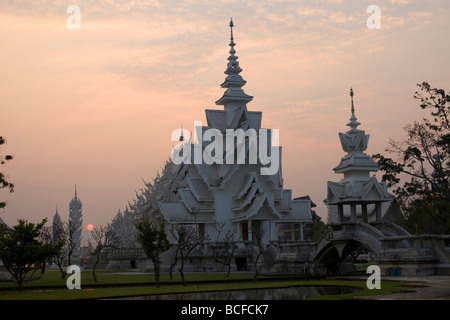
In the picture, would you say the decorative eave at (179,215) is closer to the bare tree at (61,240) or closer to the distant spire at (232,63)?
the bare tree at (61,240)

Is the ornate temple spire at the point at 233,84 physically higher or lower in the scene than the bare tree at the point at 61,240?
higher

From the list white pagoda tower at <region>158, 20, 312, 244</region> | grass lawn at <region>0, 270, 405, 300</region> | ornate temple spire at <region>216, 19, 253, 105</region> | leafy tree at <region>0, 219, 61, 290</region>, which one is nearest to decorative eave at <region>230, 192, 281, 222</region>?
white pagoda tower at <region>158, 20, 312, 244</region>

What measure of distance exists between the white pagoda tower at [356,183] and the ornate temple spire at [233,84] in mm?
20376

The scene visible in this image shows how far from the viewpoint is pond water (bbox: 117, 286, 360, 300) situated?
2395 centimetres

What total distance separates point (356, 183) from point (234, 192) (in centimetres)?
2145

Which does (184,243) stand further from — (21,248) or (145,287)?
(21,248)

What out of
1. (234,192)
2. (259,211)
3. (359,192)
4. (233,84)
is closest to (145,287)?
(359,192)

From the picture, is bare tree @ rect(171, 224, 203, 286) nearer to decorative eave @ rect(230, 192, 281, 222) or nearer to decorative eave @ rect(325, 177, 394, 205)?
decorative eave @ rect(230, 192, 281, 222)

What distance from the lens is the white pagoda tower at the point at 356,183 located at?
126 ft

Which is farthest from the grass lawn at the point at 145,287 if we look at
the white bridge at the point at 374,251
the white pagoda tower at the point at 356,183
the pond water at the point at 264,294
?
the white pagoda tower at the point at 356,183

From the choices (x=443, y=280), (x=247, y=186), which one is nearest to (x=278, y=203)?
(x=247, y=186)

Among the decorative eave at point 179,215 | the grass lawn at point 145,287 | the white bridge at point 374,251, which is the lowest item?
the grass lawn at point 145,287

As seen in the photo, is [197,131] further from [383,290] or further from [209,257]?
[383,290]
